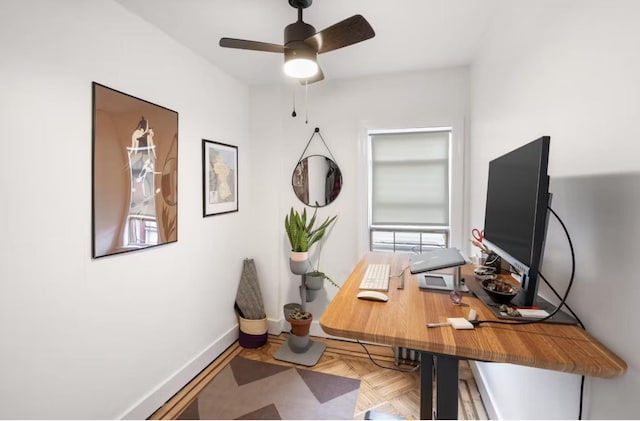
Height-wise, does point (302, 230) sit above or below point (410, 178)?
below

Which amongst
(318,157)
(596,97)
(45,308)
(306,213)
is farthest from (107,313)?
(596,97)

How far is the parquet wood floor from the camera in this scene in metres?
1.86

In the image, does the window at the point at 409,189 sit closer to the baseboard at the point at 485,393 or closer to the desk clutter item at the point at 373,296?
the baseboard at the point at 485,393

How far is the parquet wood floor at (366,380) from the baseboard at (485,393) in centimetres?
4

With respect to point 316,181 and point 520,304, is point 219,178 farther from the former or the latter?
point 520,304

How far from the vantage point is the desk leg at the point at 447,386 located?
89 centimetres

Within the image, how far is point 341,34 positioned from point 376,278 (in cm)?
127

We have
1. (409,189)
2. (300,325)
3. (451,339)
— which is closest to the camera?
(451,339)

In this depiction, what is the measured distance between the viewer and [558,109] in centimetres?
106

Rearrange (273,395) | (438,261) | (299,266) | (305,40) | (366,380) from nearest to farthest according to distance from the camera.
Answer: (438,261), (305,40), (273,395), (366,380), (299,266)

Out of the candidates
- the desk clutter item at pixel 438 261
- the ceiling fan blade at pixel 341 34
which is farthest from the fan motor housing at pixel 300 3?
the desk clutter item at pixel 438 261

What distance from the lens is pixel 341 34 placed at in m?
1.47

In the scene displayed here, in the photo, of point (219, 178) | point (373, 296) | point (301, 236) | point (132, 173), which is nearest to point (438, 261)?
point (373, 296)

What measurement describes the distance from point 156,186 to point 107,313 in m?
0.81
